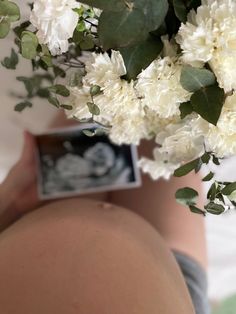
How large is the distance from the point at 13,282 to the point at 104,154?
0.40 metres

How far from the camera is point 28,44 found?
0.61 meters

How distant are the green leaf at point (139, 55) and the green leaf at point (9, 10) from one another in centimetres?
11

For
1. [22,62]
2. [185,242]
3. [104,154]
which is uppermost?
[22,62]

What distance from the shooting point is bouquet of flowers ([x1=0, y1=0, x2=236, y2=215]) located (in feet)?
1.84

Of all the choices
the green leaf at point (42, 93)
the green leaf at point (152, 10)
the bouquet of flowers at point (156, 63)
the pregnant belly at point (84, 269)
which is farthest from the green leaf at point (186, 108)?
the green leaf at point (42, 93)

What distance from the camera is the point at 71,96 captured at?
69 cm

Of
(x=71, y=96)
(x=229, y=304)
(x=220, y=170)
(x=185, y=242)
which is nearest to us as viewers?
(x=71, y=96)

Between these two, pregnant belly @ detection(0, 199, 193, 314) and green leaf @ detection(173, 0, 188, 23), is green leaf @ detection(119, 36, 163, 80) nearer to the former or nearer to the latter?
green leaf @ detection(173, 0, 188, 23)

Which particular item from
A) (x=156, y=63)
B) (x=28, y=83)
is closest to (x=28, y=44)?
(x=156, y=63)

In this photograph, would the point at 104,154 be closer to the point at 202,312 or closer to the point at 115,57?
the point at 202,312

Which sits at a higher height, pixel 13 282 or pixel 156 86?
pixel 156 86

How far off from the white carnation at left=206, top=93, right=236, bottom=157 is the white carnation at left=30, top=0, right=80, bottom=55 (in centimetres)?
18

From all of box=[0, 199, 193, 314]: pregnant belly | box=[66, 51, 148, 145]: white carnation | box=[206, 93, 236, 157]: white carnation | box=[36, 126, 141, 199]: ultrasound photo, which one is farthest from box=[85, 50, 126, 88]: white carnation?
box=[36, 126, 141, 199]: ultrasound photo

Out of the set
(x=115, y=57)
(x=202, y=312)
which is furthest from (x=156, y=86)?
(x=202, y=312)
